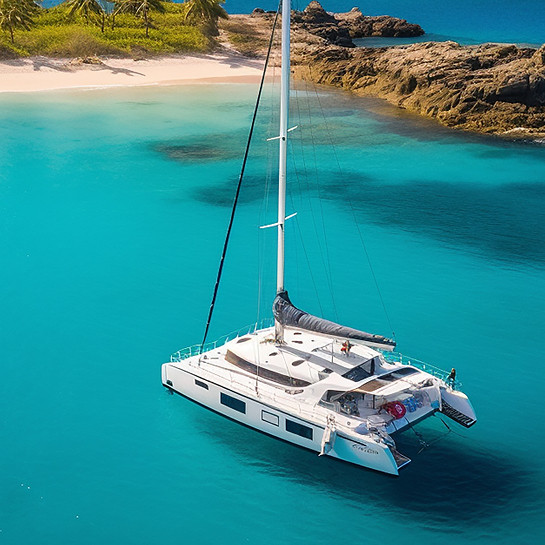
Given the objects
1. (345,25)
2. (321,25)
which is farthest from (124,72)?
(345,25)

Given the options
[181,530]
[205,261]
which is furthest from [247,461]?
[205,261]

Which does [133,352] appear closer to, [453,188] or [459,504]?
[459,504]

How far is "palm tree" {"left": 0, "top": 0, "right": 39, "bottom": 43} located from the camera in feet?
222

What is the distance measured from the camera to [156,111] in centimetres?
5966

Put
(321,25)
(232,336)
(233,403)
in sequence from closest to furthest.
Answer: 1. (233,403)
2. (232,336)
3. (321,25)

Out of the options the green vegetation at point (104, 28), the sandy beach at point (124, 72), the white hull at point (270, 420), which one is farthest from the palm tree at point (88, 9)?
the white hull at point (270, 420)

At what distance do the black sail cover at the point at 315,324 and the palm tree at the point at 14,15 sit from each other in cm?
5506

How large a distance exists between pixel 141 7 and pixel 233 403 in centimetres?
6390

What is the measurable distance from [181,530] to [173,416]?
480 cm

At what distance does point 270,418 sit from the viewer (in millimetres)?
20094

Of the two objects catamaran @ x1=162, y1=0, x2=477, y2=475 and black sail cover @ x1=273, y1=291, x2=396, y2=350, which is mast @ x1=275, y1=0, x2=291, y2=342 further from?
black sail cover @ x1=273, y1=291, x2=396, y2=350

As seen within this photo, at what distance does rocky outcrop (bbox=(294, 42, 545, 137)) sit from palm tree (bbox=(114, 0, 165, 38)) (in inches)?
601

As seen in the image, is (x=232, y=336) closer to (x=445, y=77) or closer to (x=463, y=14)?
(x=445, y=77)

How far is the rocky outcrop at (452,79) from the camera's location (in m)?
55.5
